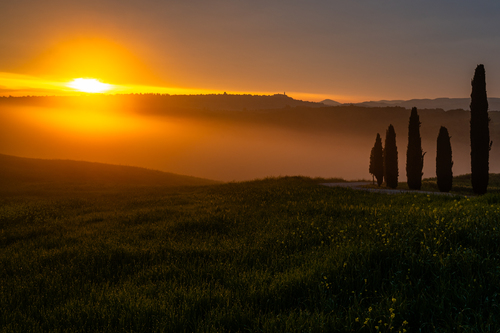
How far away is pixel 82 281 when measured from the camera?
728cm

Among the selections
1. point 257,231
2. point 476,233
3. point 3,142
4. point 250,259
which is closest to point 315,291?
point 250,259

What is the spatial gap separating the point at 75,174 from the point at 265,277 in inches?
2059

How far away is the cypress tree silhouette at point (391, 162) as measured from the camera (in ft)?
132

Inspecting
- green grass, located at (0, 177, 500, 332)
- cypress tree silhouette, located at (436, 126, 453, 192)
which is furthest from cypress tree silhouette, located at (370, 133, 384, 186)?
green grass, located at (0, 177, 500, 332)

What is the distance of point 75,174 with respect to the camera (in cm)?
5062

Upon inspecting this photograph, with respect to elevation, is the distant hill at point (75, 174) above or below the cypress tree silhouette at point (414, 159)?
below

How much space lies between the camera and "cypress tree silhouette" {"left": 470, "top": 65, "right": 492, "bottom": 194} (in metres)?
29.6

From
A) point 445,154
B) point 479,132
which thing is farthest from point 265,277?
point 445,154

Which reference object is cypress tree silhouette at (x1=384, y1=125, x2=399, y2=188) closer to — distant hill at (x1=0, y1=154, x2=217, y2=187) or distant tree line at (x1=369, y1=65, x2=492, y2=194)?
distant tree line at (x1=369, y1=65, x2=492, y2=194)

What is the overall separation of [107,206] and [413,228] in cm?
1692

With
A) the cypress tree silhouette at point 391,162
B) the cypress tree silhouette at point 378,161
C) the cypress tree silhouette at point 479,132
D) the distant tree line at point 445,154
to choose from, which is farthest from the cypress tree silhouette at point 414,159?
the cypress tree silhouette at point 479,132

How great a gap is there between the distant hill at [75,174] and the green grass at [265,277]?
36.4 m

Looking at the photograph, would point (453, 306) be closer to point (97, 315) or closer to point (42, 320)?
point (97, 315)

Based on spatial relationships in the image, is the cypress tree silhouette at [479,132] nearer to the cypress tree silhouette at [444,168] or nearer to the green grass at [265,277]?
the cypress tree silhouette at [444,168]
